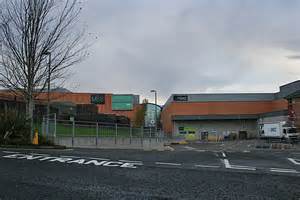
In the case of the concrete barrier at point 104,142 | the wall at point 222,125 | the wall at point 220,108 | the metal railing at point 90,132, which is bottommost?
the concrete barrier at point 104,142

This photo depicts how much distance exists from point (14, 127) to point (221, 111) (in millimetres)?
83057

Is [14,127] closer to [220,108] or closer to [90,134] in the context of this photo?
[90,134]

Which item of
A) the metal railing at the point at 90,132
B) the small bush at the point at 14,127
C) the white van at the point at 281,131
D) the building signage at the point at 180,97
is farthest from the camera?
the building signage at the point at 180,97

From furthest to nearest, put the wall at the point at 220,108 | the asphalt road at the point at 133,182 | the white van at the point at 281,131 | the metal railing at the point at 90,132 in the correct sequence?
the wall at the point at 220,108
the white van at the point at 281,131
the metal railing at the point at 90,132
the asphalt road at the point at 133,182

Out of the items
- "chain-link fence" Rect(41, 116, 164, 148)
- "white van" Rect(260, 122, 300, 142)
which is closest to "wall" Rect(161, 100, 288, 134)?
"white van" Rect(260, 122, 300, 142)

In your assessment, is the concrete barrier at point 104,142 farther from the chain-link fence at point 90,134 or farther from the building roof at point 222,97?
the building roof at point 222,97

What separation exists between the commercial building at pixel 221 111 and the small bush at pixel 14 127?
7330cm

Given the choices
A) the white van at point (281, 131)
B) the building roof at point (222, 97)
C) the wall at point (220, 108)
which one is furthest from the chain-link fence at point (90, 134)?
the building roof at point (222, 97)

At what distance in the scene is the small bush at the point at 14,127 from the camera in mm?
20570

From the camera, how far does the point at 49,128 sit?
24828 millimetres

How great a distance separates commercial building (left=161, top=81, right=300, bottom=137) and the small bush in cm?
7330

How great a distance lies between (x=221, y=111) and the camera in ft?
330

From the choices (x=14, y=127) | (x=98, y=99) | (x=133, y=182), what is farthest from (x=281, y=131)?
(x=98, y=99)

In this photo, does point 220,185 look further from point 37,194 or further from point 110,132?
point 110,132
